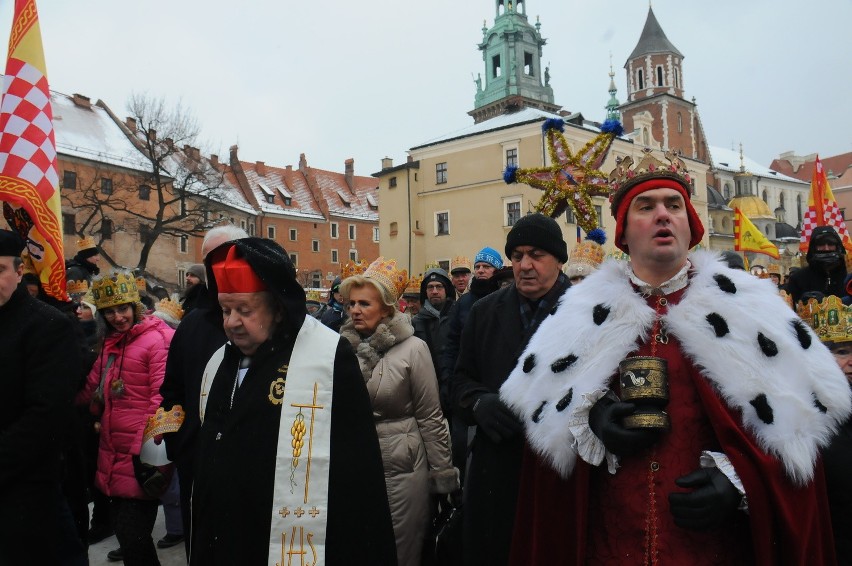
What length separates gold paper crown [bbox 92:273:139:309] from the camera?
4605mm

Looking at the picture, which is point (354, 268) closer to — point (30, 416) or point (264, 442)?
point (30, 416)

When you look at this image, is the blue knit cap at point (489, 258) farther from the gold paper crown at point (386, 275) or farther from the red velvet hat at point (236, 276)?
the red velvet hat at point (236, 276)

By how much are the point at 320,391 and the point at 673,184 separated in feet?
5.19

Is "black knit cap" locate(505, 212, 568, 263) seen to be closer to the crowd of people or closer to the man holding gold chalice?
the crowd of people

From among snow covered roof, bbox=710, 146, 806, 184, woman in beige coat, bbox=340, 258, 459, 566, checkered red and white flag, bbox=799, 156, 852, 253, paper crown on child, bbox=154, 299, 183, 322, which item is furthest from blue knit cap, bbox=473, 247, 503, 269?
snow covered roof, bbox=710, 146, 806, 184

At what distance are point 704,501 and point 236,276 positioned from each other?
6.17 ft

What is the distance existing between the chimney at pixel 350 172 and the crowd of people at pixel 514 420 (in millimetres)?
67436

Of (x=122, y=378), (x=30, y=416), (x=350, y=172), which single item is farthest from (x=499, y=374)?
(x=350, y=172)

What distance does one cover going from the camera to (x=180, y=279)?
4791 cm

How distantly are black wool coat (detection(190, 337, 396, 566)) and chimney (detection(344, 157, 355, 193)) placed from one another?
68746mm

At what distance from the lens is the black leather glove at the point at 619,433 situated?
199 cm

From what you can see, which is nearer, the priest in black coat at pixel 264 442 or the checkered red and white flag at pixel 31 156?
the priest in black coat at pixel 264 442

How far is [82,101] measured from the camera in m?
45.0

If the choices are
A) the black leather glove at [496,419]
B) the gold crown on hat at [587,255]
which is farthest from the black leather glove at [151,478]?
the gold crown on hat at [587,255]
